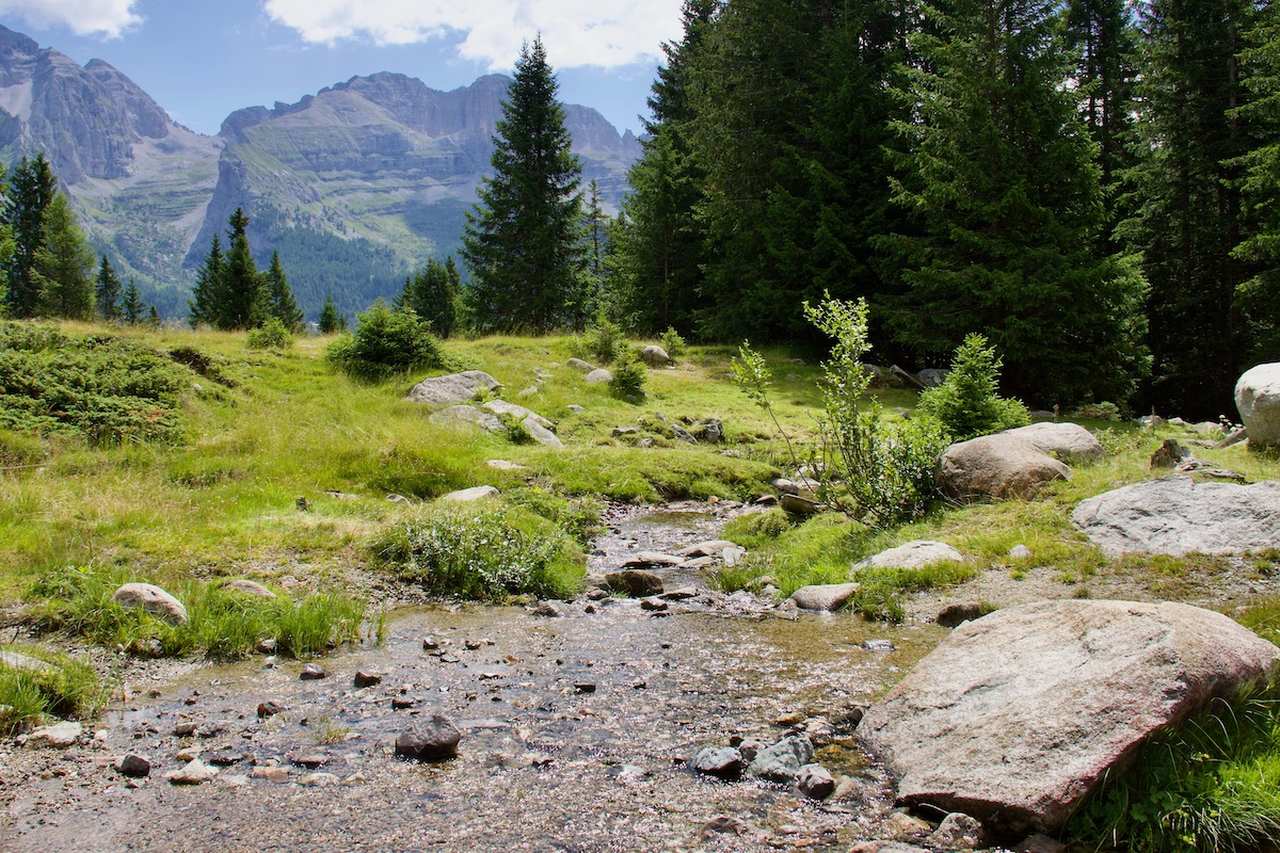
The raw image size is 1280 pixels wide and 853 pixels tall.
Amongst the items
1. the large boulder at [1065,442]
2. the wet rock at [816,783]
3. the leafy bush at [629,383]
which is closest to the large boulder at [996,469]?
the large boulder at [1065,442]

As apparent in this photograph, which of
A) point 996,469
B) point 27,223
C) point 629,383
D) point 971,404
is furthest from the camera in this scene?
point 27,223

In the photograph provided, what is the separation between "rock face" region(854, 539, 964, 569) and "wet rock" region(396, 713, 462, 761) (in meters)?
5.48

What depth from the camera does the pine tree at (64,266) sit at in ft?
189

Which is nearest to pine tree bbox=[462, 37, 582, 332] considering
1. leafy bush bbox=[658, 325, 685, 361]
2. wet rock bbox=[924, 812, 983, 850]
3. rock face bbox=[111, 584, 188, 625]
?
leafy bush bbox=[658, 325, 685, 361]

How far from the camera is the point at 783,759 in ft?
15.8

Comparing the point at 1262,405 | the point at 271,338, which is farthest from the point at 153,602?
the point at 271,338

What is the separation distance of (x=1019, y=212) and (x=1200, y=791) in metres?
21.0

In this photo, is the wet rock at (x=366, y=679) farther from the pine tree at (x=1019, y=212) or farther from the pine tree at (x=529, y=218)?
the pine tree at (x=529, y=218)

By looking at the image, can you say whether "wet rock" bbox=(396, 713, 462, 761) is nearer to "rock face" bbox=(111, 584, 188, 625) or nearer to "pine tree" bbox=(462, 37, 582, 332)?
"rock face" bbox=(111, 584, 188, 625)

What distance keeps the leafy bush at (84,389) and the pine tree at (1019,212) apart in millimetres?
18863

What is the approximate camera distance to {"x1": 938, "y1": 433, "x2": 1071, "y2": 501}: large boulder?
10.5 m

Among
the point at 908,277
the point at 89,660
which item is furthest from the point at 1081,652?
the point at 908,277

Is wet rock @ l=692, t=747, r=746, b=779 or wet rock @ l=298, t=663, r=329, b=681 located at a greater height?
wet rock @ l=692, t=747, r=746, b=779

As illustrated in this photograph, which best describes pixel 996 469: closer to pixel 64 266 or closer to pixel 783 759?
pixel 783 759
